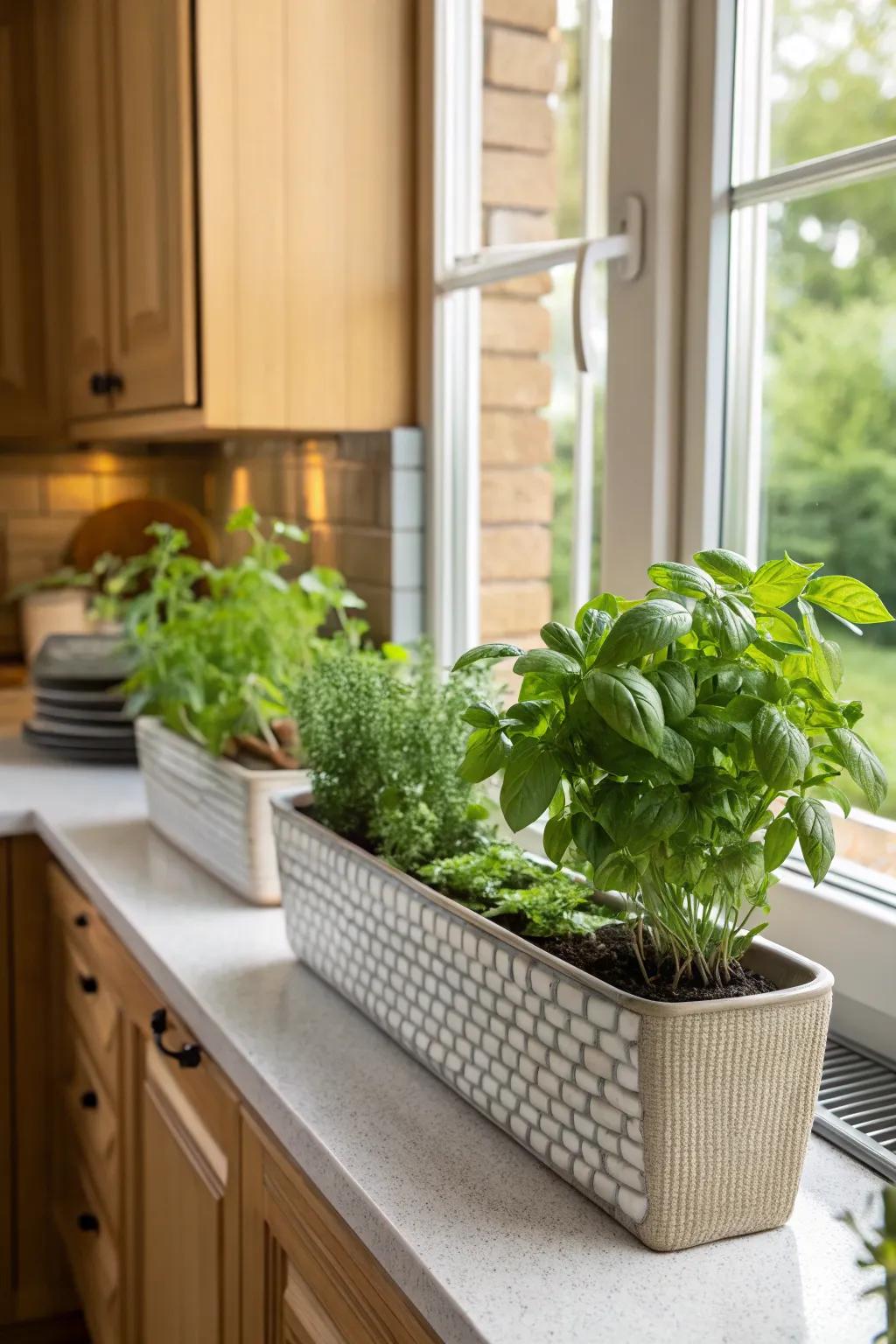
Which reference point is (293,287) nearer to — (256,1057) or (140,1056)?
(140,1056)

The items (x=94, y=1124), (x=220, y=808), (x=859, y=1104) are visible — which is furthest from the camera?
(x=94, y=1124)

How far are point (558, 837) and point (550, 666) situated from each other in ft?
0.36

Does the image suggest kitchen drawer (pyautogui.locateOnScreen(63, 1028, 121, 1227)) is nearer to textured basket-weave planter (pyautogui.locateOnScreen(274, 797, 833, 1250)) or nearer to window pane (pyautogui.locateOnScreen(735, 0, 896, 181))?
textured basket-weave planter (pyautogui.locateOnScreen(274, 797, 833, 1250))

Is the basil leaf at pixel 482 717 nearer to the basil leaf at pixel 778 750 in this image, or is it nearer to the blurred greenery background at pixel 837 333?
the basil leaf at pixel 778 750

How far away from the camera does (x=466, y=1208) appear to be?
34.8 inches

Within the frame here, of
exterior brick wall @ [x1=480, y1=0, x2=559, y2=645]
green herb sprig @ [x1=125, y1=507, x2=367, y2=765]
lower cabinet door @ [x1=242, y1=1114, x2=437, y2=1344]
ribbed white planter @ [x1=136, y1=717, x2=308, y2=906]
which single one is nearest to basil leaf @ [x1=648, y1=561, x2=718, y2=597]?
lower cabinet door @ [x1=242, y1=1114, x2=437, y2=1344]

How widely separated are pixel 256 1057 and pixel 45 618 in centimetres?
190

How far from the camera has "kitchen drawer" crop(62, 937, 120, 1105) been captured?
166 cm

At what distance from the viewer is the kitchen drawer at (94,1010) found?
5.45ft

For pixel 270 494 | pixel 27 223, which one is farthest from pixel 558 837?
pixel 27 223

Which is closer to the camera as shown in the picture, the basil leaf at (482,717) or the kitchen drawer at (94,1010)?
the basil leaf at (482,717)

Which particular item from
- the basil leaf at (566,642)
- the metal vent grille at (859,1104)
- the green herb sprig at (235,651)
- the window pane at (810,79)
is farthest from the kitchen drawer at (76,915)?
the window pane at (810,79)

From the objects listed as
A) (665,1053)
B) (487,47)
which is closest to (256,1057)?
(665,1053)

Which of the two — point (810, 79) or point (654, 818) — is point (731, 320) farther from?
point (654, 818)
